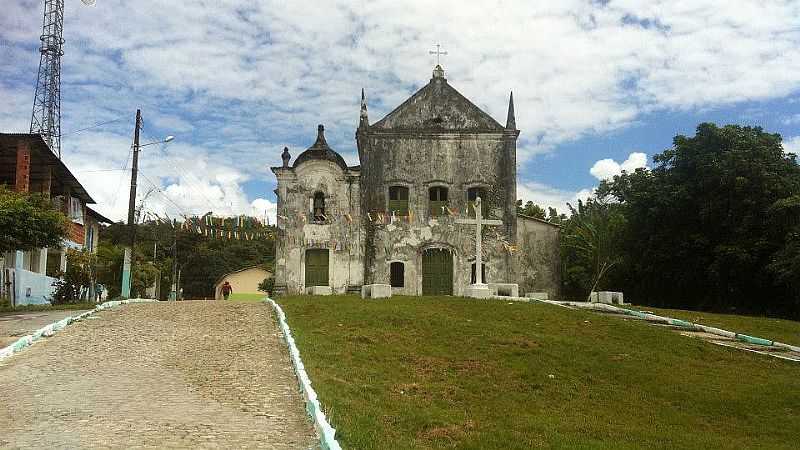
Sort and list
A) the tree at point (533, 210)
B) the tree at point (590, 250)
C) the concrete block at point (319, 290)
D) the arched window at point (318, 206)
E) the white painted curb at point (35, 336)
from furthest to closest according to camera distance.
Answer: the tree at point (533, 210), the tree at point (590, 250), the arched window at point (318, 206), the concrete block at point (319, 290), the white painted curb at point (35, 336)

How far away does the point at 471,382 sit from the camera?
11758mm

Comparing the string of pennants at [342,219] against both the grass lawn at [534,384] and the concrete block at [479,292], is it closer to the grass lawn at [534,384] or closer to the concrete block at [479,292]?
the concrete block at [479,292]

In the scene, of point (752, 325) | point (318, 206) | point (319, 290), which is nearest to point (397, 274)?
point (319, 290)

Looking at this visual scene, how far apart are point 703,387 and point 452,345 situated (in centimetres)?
459

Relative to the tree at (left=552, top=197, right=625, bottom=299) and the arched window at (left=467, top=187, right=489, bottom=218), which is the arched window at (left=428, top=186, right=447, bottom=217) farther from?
the tree at (left=552, top=197, right=625, bottom=299)

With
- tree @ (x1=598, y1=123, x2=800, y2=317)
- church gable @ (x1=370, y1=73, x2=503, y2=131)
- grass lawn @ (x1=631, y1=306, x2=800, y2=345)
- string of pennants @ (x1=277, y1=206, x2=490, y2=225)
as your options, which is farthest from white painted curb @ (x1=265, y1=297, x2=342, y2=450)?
tree @ (x1=598, y1=123, x2=800, y2=317)

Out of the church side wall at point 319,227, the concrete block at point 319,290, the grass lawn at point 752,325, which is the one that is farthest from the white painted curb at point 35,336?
the grass lawn at point 752,325

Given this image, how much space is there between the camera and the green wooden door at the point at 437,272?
28609mm

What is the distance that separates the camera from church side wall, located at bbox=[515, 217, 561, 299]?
99.2 ft

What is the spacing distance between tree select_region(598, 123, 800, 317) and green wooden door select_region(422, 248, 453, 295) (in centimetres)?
961

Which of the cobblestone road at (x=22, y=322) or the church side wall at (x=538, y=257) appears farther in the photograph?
the church side wall at (x=538, y=257)

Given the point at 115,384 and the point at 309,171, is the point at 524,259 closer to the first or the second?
the point at 309,171

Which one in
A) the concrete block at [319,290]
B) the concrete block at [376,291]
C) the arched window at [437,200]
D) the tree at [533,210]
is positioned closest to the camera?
the concrete block at [376,291]

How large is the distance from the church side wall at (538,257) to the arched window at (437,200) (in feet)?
11.3
